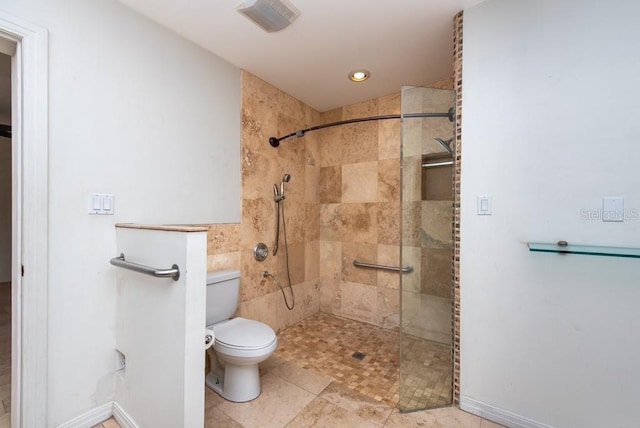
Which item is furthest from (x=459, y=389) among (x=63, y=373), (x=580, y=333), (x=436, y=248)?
(x=63, y=373)

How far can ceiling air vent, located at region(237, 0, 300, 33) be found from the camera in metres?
1.55

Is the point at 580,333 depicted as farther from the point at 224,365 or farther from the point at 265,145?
the point at 265,145

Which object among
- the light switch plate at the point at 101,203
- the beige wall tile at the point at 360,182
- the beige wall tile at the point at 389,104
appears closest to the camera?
the light switch plate at the point at 101,203

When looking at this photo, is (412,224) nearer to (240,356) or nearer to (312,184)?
(240,356)

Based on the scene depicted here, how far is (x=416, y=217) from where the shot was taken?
1.83 metres

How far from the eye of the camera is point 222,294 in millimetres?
1928

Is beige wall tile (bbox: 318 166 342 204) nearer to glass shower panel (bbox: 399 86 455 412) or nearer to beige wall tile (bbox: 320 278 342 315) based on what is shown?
beige wall tile (bbox: 320 278 342 315)

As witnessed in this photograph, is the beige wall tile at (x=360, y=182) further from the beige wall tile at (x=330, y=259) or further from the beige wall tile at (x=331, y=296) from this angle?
the beige wall tile at (x=331, y=296)


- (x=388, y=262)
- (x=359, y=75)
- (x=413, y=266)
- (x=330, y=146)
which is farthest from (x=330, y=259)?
(x=359, y=75)

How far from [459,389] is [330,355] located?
3.23 ft

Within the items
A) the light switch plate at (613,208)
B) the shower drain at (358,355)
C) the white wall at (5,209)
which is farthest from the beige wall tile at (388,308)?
the white wall at (5,209)

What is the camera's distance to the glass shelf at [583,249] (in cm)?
117

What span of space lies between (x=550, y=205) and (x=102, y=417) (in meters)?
2.68

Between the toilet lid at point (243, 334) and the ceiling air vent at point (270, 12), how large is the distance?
77.6 inches
